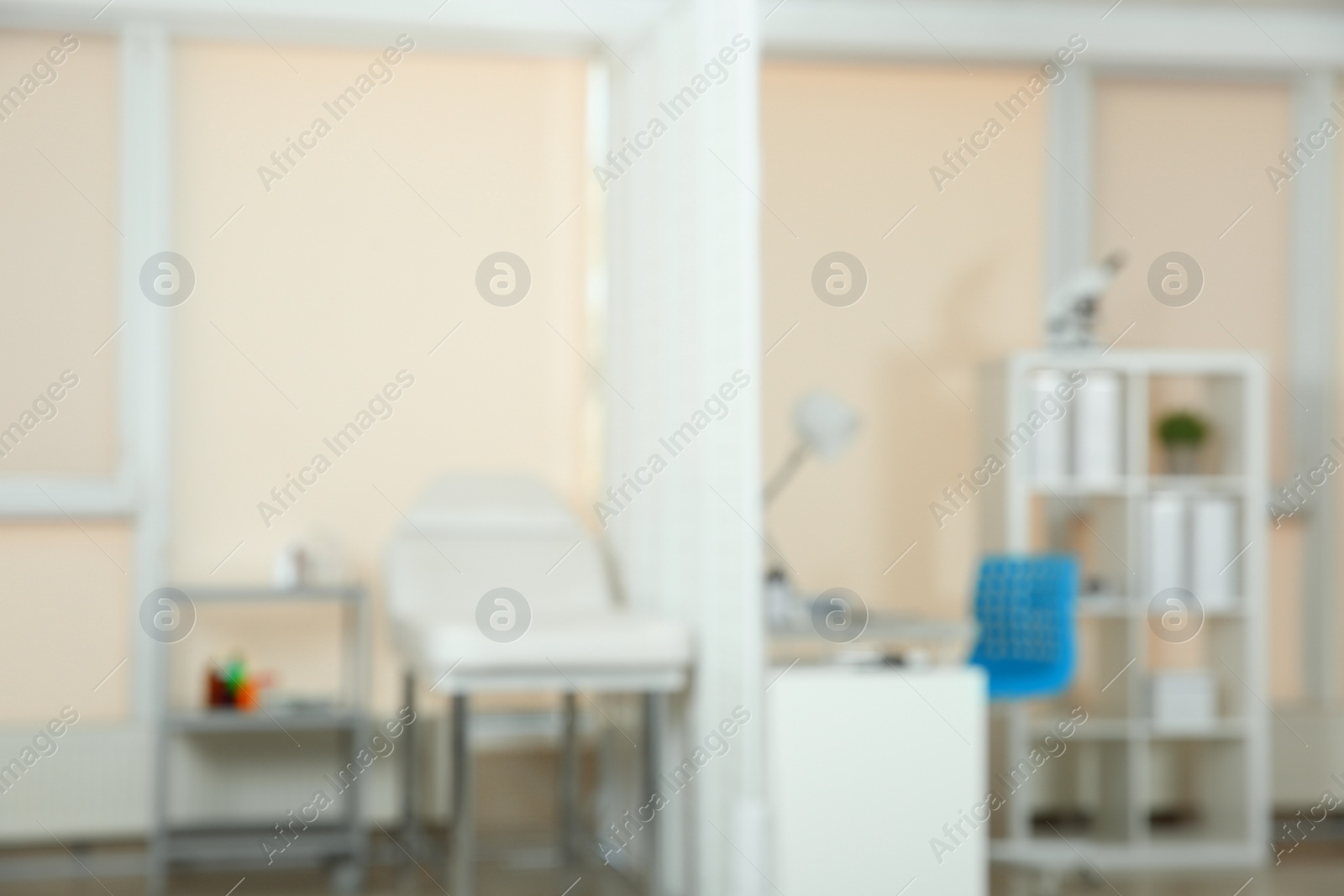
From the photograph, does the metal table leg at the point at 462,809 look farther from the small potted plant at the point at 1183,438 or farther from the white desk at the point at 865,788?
the small potted plant at the point at 1183,438

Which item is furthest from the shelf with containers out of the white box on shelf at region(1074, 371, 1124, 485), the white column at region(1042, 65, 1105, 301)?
the white column at region(1042, 65, 1105, 301)

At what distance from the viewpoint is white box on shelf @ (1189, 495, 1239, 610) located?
4402mm

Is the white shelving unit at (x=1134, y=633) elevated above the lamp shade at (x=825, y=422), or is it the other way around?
the lamp shade at (x=825, y=422)

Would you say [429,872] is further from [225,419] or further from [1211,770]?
[1211,770]

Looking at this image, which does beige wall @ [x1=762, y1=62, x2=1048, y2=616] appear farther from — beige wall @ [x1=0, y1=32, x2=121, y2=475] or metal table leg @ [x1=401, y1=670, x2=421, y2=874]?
beige wall @ [x1=0, y1=32, x2=121, y2=475]

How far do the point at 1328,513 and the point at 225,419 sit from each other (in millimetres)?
3772

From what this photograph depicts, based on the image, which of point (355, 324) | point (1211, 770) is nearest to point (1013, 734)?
point (1211, 770)

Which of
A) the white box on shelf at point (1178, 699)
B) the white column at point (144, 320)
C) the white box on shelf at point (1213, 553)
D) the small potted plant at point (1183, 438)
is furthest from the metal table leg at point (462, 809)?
the small potted plant at point (1183, 438)

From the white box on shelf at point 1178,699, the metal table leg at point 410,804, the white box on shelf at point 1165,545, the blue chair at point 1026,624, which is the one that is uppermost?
the white box on shelf at point 1165,545

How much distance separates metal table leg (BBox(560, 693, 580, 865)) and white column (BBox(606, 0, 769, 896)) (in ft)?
1.12

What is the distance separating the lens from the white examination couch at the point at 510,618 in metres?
3.31

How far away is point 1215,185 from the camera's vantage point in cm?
505

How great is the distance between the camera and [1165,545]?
441 centimetres

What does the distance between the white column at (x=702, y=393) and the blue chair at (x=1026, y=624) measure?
2.99 feet
